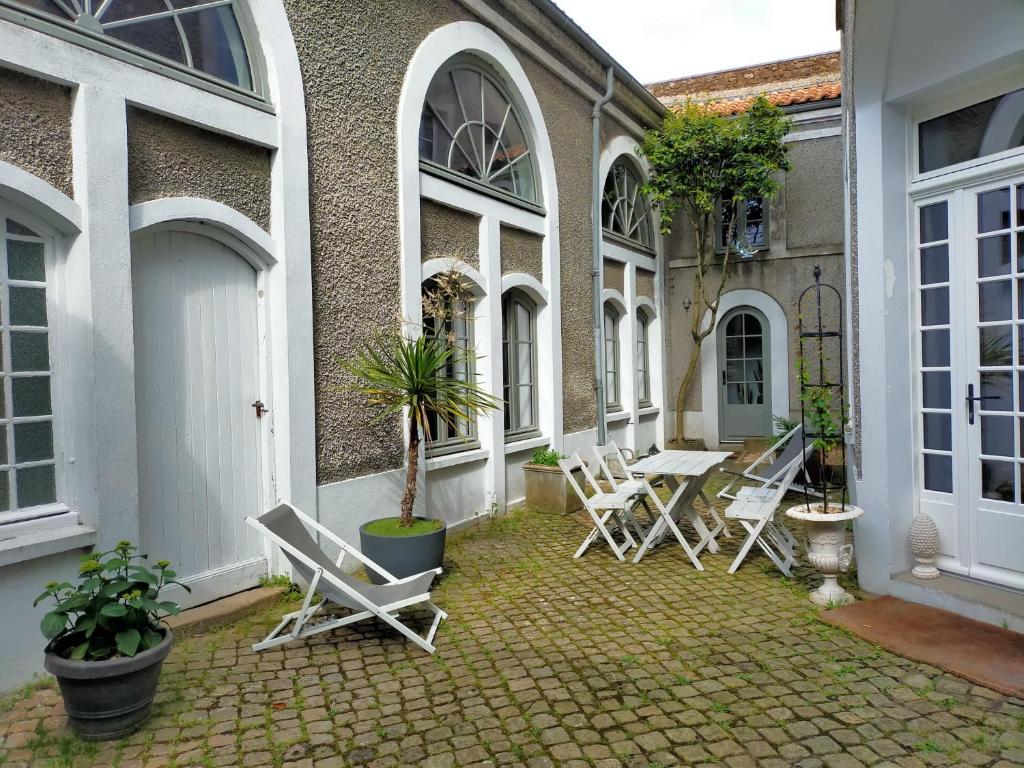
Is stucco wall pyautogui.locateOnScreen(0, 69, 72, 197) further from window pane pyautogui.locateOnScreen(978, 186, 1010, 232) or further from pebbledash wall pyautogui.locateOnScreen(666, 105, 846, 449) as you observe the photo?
pebbledash wall pyautogui.locateOnScreen(666, 105, 846, 449)

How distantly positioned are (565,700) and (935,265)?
138 inches

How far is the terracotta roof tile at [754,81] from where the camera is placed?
13.2m

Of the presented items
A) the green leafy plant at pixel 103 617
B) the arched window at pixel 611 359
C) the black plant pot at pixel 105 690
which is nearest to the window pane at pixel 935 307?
the green leafy plant at pixel 103 617

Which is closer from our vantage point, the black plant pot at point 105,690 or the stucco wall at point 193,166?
the black plant pot at point 105,690

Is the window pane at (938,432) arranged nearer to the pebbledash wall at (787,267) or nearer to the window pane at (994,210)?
the window pane at (994,210)

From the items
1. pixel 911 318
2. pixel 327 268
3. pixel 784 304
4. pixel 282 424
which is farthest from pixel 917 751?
pixel 784 304

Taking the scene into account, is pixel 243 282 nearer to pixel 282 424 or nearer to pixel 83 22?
pixel 282 424

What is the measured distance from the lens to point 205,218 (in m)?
4.43

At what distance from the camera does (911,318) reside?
4656mm

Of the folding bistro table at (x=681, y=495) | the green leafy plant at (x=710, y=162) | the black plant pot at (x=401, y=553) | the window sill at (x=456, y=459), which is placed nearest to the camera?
the black plant pot at (x=401, y=553)

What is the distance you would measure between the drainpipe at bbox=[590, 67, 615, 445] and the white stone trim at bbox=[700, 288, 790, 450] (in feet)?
10.7

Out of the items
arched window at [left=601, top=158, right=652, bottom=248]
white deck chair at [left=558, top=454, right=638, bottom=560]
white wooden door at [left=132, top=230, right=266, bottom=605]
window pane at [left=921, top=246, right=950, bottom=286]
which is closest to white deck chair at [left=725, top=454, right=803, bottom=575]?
white deck chair at [left=558, top=454, right=638, bottom=560]

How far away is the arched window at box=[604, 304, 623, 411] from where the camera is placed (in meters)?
10.3

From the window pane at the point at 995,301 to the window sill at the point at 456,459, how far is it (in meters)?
4.21
